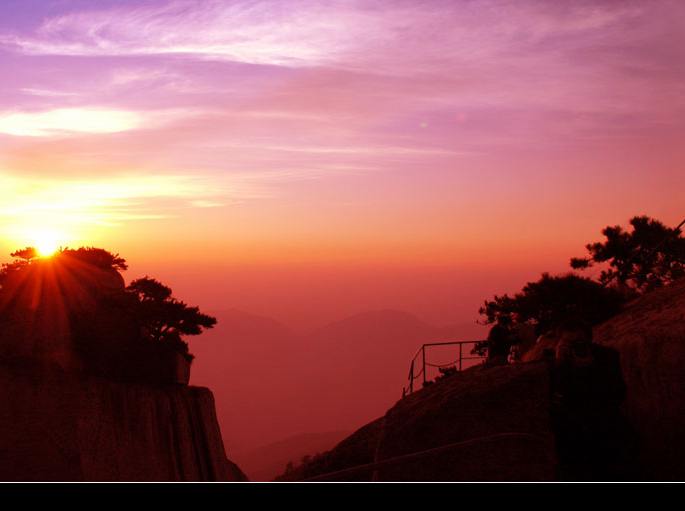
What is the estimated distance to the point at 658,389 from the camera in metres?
13.7

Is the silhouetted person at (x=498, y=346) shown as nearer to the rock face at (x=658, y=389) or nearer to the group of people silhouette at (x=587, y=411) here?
the rock face at (x=658, y=389)

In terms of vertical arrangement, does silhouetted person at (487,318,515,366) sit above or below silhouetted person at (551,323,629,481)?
above

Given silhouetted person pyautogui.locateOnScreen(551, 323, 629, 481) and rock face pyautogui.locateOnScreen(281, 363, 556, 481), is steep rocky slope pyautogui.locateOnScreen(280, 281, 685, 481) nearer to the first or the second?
rock face pyautogui.locateOnScreen(281, 363, 556, 481)

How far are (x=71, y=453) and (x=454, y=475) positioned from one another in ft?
70.1

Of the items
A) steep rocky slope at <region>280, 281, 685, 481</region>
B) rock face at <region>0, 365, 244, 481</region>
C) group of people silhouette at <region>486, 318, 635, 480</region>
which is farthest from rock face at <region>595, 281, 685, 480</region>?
rock face at <region>0, 365, 244, 481</region>

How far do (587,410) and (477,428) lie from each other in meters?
2.10

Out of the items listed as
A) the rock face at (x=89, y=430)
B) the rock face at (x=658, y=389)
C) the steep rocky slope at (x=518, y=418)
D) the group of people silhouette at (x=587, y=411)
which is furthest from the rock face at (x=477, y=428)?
the rock face at (x=89, y=430)

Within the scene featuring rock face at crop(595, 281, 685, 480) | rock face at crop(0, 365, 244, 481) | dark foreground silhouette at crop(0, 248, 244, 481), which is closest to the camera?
rock face at crop(595, 281, 685, 480)

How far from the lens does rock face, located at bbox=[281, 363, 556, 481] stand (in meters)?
12.0

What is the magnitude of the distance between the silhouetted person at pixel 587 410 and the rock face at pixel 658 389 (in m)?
0.81

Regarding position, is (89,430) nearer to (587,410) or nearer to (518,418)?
(518,418)

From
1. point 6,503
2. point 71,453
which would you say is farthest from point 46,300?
point 6,503

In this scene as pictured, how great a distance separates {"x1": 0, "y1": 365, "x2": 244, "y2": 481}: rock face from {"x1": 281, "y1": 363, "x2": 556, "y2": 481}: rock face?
18193 mm

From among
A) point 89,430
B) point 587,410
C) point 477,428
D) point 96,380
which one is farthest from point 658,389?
point 96,380
